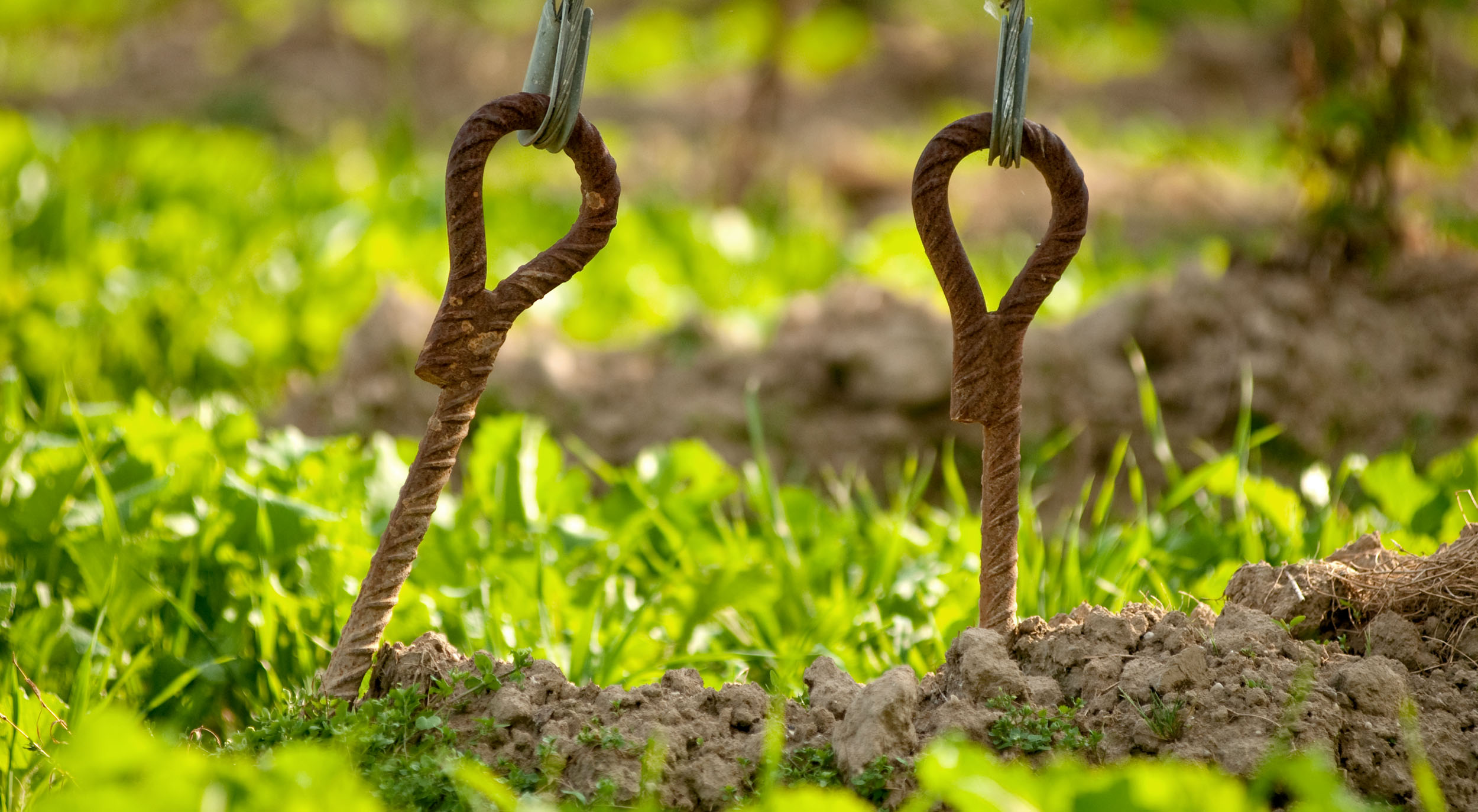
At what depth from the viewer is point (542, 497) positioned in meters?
2.41

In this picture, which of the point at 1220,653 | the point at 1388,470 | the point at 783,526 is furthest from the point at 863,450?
the point at 1220,653

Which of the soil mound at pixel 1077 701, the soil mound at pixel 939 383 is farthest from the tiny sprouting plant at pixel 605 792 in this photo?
the soil mound at pixel 939 383

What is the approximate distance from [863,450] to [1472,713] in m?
1.94

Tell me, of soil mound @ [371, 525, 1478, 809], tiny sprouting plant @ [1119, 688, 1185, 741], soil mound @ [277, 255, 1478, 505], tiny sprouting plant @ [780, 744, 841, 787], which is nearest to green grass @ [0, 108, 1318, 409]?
soil mound @ [277, 255, 1478, 505]

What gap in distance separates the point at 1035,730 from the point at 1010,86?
0.82 meters

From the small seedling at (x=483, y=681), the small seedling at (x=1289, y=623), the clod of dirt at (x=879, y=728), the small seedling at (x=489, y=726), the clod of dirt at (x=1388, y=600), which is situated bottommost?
the small seedling at (x=489, y=726)

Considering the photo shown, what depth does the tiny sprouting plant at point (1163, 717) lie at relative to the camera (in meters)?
1.40

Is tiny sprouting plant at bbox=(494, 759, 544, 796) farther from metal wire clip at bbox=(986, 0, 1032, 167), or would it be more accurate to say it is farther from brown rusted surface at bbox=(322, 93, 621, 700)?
metal wire clip at bbox=(986, 0, 1032, 167)

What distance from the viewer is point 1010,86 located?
4.97ft

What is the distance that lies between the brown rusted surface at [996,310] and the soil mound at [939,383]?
5.41 feet

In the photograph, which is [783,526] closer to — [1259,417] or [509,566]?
[509,566]

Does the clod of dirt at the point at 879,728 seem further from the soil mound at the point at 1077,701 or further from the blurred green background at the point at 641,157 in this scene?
the blurred green background at the point at 641,157

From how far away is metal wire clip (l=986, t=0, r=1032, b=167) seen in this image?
1511mm

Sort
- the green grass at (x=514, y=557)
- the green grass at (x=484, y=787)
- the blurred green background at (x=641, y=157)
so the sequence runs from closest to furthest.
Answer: the green grass at (x=484, y=787) → the green grass at (x=514, y=557) → the blurred green background at (x=641, y=157)
